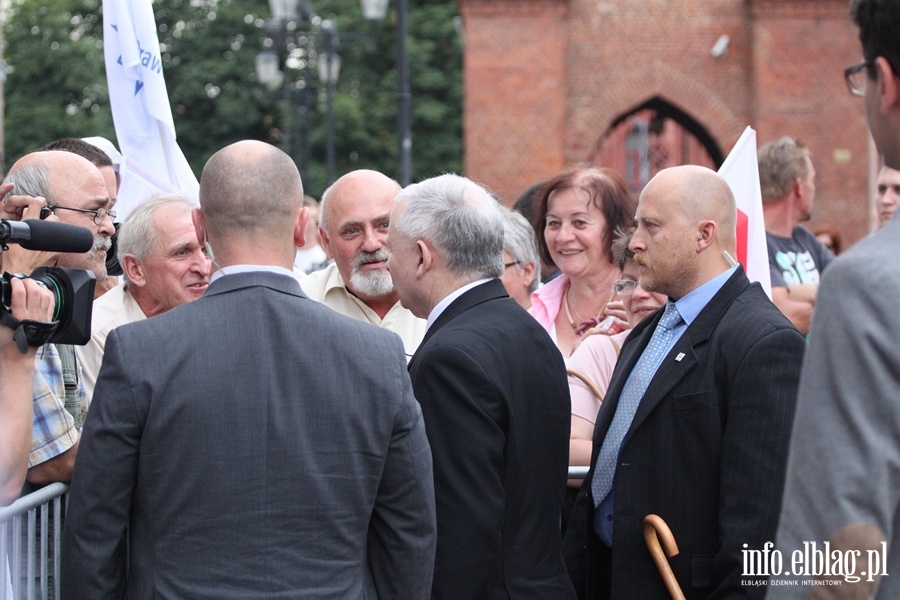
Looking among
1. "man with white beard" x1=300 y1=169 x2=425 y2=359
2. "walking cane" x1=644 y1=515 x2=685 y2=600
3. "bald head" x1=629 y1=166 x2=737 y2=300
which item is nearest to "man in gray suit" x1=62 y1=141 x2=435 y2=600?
"walking cane" x1=644 y1=515 x2=685 y2=600

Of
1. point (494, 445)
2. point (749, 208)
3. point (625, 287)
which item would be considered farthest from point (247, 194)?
point (749, 208)

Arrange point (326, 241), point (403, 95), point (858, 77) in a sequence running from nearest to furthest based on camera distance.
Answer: point (858, 77) < point (326, 241) < point (403, 95)

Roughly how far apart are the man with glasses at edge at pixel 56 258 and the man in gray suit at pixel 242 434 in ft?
2.06

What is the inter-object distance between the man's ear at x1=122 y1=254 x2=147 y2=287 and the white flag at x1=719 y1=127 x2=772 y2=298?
250cm

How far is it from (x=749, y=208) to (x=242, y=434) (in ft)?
9.83

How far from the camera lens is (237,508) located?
2.90 metres

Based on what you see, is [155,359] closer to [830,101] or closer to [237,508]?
[237,508]

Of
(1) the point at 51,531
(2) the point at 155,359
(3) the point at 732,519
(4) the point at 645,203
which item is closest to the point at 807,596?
(3) the point at 732,519

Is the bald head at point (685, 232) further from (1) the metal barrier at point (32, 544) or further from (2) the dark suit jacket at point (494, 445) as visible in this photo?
(1) the metal barrier at point (32, 544)

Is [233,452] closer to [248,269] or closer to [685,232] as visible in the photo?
[248,269]

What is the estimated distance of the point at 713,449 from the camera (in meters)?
3.68

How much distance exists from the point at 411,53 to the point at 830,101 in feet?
61.1

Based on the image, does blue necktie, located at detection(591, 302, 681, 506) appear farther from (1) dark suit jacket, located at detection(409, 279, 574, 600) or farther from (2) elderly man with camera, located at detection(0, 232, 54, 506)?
(2) elderly man with camera, located at detection(0, 232, 54, 506)

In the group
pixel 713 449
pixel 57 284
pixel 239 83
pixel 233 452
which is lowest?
pixel 713 449
